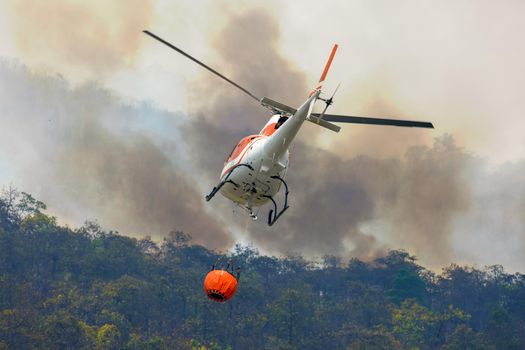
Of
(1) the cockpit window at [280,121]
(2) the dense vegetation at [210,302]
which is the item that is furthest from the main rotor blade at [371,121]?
Answer: (2) the dense vegetation at [210,302]

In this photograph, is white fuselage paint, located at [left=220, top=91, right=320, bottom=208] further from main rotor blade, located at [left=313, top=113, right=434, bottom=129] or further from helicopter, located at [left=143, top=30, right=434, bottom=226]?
main rotor blade, located at [left=313, top=113, right=434, bottom=129]

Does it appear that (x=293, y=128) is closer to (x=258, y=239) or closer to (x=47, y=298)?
(x=47, y=298)

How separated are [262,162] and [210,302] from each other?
2921 inches

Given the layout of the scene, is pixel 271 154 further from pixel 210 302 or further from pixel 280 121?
pixel 210 302

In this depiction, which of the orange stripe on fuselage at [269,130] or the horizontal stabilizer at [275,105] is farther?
the orange stripe on fuselage at [269,130]

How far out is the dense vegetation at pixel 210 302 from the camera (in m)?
94.3

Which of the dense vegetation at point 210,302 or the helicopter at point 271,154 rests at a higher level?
the dense vegetation at point 210,302

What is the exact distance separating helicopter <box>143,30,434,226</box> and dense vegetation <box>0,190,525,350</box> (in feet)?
174

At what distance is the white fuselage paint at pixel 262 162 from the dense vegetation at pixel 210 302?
53.0 meters

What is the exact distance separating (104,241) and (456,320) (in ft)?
170

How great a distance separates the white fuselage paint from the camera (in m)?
31.6

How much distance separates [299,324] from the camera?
105938 mm

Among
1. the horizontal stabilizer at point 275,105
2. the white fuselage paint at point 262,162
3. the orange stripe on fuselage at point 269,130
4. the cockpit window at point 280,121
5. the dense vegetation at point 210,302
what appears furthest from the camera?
the dense vegetation at point 210,302

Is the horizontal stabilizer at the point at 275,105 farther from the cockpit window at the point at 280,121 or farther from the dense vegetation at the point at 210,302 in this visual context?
the dense vegetation at the point at 210,302
